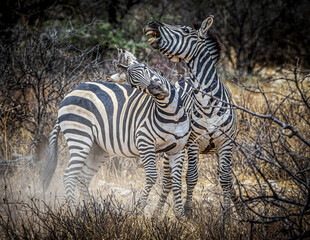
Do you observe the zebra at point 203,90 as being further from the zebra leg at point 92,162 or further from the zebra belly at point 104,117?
the zebra leg at point 92,162

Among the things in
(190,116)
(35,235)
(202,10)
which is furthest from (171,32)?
(202,10)

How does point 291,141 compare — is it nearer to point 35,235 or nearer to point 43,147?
point 43,147

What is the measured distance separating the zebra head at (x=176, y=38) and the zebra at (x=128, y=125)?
11.2 inches

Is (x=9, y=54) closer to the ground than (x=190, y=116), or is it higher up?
higher up

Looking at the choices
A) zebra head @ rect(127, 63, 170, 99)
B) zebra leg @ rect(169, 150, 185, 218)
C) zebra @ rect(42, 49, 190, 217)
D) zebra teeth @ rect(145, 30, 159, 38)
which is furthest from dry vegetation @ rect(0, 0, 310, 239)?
zebra teeth @ rect(145, 30, 159, 38)

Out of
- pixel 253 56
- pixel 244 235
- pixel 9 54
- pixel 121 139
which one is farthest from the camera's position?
pixel 253 56

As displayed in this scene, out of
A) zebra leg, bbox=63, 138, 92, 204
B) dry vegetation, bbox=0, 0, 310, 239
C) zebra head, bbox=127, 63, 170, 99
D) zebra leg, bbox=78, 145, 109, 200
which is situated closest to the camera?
dry vegetation, bbox=0, 0, 310, 239

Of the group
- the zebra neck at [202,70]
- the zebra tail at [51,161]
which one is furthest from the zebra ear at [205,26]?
the zebra tail at [51,161]

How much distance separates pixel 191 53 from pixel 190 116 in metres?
0.68

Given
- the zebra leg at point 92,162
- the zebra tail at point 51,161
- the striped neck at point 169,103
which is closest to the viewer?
the striped neck at point 169,103

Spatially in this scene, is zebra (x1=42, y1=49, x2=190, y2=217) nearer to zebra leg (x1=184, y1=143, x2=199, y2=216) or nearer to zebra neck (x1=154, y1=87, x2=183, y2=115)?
zebra neck (x1=154, y1=87, x2=183, y2=115)

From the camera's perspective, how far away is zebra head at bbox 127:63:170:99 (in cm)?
412

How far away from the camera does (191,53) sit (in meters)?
4.38

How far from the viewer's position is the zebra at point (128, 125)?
14.1 feet
